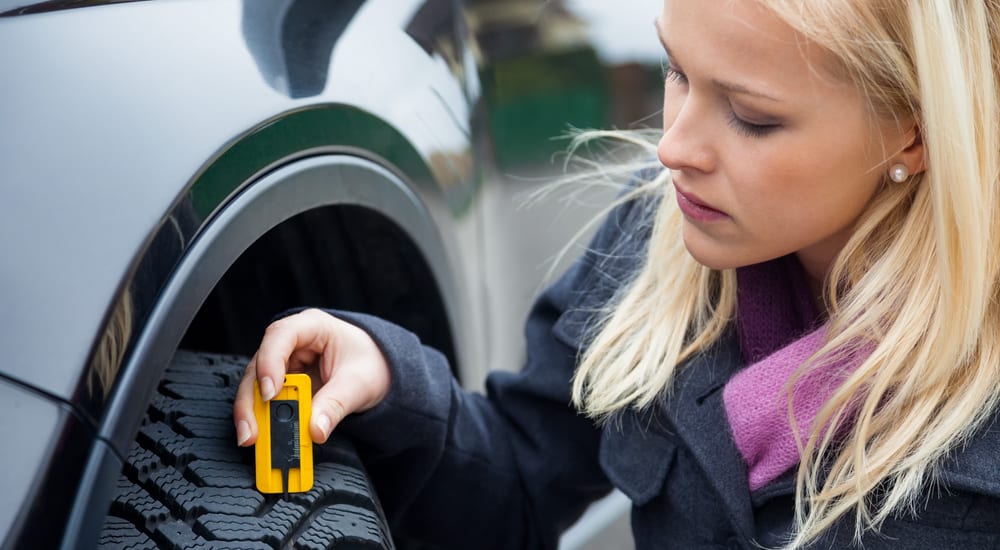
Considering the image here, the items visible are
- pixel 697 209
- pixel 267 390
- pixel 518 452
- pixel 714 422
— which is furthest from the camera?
pixel 518 452

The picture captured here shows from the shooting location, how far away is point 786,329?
1.44 meters

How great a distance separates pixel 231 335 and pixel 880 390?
0.83 meters

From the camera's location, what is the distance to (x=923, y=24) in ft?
3.63

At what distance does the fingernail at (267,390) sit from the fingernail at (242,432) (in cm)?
3

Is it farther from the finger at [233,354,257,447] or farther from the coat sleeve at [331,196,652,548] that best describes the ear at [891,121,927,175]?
the finger at [233,354,257,447]

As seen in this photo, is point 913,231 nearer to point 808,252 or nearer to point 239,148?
point 808,252

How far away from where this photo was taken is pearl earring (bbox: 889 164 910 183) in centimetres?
121

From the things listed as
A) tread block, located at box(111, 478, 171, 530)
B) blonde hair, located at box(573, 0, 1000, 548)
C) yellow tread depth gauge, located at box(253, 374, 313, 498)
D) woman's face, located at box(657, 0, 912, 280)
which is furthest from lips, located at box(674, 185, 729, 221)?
tread block, located at box(111, 478, 171, 530)

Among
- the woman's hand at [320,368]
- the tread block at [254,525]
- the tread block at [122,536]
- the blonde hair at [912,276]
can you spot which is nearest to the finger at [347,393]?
the woman's hand at [320,368]

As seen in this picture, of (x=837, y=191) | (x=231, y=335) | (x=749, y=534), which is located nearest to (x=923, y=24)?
(x=837, y=191)

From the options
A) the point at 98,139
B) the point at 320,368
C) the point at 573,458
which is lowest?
the point at 573,458

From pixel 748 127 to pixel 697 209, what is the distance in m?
0.12

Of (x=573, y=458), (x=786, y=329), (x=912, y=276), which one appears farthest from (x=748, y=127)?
(x=573, y=458)

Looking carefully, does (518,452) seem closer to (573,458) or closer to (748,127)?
(573,458)
